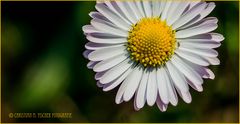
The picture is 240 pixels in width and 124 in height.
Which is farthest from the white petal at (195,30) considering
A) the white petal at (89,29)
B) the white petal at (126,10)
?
the white petal at (89,29)

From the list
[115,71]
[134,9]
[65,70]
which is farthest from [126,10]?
[65,70]

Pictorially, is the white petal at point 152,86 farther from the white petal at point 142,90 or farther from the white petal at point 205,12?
the white petal at point 205,12

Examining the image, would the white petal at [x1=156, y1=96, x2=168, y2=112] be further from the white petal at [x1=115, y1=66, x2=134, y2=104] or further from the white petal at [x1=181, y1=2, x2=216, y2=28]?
the white petal at [x1=181, y1=2, x2=216, y2=28]

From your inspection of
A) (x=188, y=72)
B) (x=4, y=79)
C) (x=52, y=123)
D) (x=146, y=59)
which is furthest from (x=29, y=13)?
(x=188, y=72)

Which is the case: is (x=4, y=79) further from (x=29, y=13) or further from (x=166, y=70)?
(x=166, y=70)

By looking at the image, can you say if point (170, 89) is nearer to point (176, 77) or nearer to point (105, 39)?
point (176, 77)
